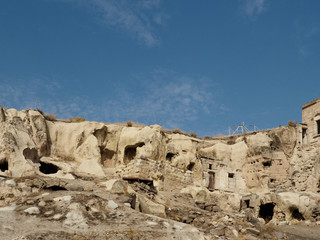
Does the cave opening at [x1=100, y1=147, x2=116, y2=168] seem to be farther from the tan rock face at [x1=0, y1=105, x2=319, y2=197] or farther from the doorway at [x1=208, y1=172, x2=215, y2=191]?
the doorway at [x1=208, y1=172, x2=215, y2=191]

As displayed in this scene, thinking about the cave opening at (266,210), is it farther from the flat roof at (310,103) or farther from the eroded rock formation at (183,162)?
the flat roof at (310,103)

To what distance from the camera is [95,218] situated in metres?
11.7

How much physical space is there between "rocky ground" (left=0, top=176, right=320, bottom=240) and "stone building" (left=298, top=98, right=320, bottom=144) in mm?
14913

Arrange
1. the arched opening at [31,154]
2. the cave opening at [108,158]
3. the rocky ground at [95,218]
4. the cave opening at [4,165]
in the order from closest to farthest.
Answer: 1. the rocky ground at [95,218]
2. the cave opening at [4,165]
3. the arched opening at [31,154]
4. the cave opening at [108,158]

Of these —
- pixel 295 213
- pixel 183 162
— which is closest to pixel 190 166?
pixel 183 162

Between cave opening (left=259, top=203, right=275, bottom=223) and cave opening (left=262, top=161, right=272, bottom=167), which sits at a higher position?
cave opening (left=262, top=161, right=272, bottom=167)

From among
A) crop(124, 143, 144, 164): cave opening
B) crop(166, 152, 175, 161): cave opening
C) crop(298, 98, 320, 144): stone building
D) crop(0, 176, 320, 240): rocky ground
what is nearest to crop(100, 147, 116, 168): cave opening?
crop(124, 143, 144, 164): cave opening

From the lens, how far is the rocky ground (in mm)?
10859

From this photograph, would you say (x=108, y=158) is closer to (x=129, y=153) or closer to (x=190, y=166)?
(x=129, y=153)

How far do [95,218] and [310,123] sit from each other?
2235cm

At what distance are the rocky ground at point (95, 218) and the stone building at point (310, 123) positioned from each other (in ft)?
48.9

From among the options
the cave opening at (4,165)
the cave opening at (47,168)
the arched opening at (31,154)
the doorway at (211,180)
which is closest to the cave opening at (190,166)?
the doorway at (211,180)

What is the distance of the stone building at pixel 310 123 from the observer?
97.0 feet

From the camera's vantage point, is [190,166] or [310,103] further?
[310,103]
